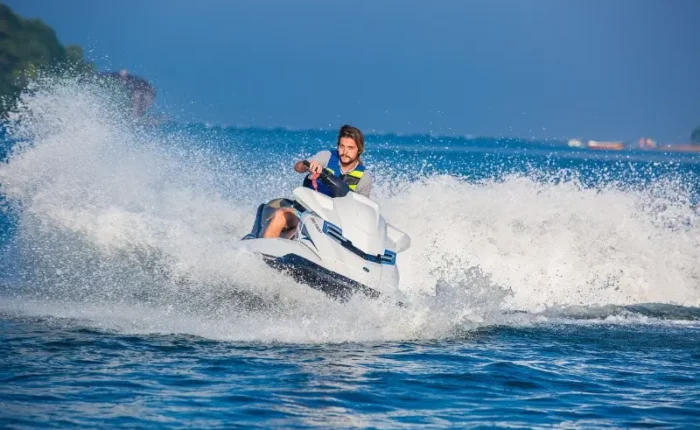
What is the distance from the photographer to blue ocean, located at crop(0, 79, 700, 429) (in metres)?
5.79

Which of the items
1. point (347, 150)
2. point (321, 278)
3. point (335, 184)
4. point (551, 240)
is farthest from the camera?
point (551, 240)

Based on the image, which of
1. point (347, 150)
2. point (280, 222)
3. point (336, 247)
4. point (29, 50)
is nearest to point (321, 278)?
point (336, 247)

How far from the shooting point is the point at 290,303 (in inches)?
306

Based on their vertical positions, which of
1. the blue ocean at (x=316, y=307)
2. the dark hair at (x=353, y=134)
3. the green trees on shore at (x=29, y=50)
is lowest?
the blue ocean at (x=316, y=307)

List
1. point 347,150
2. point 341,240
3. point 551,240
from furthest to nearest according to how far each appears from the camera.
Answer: point 551,240
point 347,150
point 341,240

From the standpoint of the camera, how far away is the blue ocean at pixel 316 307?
5.79 meters

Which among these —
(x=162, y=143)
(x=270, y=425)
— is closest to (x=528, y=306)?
(x=270, y=425)

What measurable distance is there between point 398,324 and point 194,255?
193 cm

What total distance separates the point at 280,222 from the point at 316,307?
771 millimetres

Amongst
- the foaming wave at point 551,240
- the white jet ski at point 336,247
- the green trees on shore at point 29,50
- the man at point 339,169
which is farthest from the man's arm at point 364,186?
the green trees on shore at point 29,50

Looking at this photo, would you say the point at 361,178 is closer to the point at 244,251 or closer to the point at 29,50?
the point at 244,251

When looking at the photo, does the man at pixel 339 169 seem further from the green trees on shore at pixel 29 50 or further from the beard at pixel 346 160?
the green trees on shore at pixel 29 50

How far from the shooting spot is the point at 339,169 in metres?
8.19

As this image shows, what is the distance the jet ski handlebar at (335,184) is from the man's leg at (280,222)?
394mm
